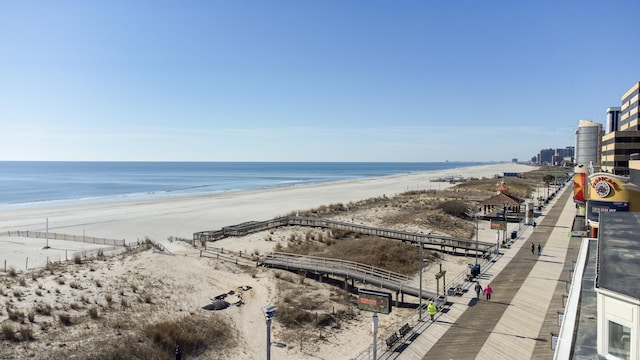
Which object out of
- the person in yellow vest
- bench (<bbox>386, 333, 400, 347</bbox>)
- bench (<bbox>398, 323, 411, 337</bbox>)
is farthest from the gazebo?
bench (<bbox>386, 333, 400, 347</bbox>)

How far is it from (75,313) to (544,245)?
35.1 m

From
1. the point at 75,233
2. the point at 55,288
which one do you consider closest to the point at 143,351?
the point at 55,288

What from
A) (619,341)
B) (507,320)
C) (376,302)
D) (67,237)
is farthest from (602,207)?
(67,237)

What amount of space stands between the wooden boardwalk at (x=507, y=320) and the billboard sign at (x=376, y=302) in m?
1.88

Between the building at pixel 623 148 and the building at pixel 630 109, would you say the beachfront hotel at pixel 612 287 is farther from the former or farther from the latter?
the building at pixel 630 109

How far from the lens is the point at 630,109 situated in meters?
75.7

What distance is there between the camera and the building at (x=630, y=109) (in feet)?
234

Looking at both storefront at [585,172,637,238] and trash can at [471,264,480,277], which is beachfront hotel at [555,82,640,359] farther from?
trash can at [471,264,480,277]

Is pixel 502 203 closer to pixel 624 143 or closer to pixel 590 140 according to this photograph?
pixel 624 143

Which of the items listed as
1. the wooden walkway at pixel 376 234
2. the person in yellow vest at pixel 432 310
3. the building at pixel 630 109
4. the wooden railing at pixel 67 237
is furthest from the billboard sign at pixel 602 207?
the building at pixel 630 109

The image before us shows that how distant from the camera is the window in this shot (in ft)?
29.2

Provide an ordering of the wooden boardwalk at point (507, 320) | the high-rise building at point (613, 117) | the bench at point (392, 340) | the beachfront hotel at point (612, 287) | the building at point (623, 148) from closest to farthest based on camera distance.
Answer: the beachfront hotel at point (612, 287) → the wooden boardwalk at point (507, 320) → the bench at point (392, 340) → the building at point (623, 148) → the high-rise building at point (613, 117)

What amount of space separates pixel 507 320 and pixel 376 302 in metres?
6.98

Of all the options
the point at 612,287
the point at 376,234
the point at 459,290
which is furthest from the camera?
the point at 376,234
